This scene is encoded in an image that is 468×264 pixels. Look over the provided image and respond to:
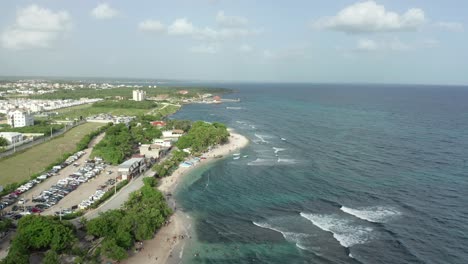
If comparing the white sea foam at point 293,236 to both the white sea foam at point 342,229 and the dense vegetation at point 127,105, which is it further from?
the dense vegetation at point 127,105

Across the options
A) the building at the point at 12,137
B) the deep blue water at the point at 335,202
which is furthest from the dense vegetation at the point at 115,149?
the building at the point at 12,137

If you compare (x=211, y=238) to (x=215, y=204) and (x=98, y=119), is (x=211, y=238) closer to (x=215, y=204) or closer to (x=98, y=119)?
(x=215, y=204)

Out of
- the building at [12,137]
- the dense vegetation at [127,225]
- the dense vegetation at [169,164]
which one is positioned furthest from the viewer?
the building at [12,137]

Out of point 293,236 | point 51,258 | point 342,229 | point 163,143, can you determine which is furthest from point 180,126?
point 51,258

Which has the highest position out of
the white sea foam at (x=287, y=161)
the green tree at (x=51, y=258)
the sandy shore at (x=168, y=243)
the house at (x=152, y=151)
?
the house at (x=152, y=151)

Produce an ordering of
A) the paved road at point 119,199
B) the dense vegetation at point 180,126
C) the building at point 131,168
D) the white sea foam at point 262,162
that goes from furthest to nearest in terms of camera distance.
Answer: the dense vegetation at point 180,126
the white sea foam at point 262,162
the building at point 131,168
the paved road at point 119,199

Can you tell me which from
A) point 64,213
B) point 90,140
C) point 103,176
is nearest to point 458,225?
point 64,213

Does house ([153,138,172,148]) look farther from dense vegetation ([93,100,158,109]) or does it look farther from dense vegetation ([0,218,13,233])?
dense vegetation ([93,100,158,109])
